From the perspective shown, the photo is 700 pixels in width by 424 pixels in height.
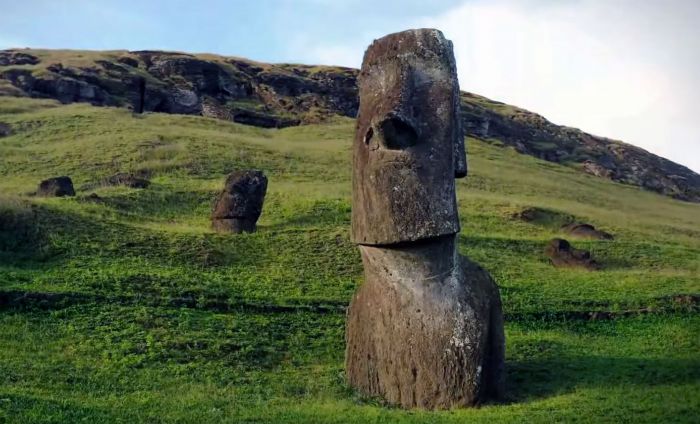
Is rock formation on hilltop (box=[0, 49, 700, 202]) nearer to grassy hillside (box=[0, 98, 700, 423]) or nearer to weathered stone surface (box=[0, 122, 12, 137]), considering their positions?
weathered stone surface (box=[0, 122, 12, 137])

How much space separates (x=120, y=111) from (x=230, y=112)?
20416 mm

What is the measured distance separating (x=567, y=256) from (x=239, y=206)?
9.69m

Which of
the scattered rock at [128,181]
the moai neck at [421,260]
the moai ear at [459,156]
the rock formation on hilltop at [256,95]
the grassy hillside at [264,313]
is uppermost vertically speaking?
the rock formation on hilltop at [256,95]

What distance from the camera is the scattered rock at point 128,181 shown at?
31.6m

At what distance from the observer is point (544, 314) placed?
17.3 metres

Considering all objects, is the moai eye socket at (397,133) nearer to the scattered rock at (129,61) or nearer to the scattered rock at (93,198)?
the scattered rock at (93,198)

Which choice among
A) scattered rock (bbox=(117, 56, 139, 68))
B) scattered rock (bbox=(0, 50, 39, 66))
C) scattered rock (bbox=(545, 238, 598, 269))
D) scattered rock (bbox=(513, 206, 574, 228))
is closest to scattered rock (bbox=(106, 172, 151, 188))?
scattered rock (bbox=(513, 206, 574, 228))

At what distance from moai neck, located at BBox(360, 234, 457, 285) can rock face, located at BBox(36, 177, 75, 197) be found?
20.1 meters

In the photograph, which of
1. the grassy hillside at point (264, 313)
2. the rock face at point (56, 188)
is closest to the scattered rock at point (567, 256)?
the grassy hillside at point (264, 313)

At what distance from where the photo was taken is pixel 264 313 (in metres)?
16.0

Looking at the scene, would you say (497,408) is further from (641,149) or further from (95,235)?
(641,149)

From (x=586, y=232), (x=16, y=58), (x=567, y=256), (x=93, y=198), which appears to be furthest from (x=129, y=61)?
(x=567, y=256)

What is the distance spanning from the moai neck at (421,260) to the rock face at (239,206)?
1421cm

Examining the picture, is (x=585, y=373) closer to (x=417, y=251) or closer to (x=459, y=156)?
(x=417, y=251)
